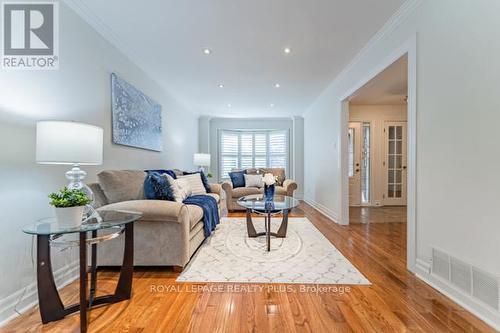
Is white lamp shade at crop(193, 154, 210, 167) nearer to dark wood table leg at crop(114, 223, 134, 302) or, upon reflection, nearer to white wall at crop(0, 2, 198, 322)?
white wall at crop(0, 2, 198, 322)

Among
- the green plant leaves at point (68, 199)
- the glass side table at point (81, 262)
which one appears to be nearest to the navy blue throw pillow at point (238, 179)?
the glass side table at point (81, 262)

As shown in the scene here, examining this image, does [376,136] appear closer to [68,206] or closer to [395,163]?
[395,163]

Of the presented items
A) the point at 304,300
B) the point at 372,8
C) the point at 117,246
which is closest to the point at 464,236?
the point at 304,300

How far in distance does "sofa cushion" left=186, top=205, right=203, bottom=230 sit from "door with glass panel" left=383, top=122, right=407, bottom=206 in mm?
4910

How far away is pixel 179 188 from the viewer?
2.93 m

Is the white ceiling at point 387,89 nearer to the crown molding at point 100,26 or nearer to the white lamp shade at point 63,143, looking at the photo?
the white lamp shade at point 63,143

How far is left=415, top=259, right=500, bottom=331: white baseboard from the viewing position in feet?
4.55

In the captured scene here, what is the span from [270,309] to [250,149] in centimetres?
572

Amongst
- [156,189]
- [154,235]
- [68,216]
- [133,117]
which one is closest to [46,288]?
[68,216]

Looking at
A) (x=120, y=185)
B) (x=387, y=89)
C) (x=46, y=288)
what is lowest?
(x=46, y=288)

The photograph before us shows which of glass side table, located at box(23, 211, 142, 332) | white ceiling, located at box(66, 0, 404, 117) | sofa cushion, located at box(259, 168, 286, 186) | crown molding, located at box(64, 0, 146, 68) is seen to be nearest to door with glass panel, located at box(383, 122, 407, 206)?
sofa cushion, located at box(259, 168, 286, 186)

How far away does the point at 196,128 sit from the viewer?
21.6ft

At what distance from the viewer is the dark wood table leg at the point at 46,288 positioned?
4.63 ft

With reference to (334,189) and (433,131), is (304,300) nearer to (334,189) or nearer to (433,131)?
(433,131)
